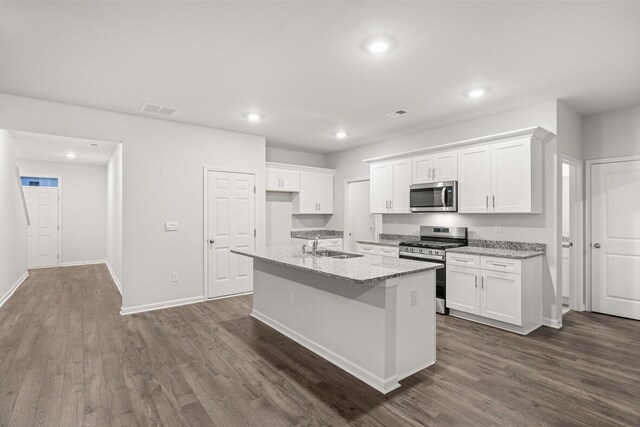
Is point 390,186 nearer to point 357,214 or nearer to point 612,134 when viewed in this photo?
point 357,214

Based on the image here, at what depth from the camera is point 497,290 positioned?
388 cm

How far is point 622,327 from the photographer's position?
396 centimetres

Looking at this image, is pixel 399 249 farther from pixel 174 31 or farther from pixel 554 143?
pixel 174 31

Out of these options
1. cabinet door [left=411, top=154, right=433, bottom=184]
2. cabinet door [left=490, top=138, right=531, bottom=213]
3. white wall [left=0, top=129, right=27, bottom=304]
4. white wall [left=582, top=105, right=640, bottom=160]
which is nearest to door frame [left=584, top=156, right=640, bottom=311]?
white wall [left=582, top=105, right=640, bottom=160]

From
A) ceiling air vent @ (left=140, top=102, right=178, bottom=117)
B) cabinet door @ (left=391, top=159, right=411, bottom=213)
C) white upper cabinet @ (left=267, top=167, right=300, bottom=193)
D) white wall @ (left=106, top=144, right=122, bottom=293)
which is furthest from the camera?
white upper cabinet @ (left=267, top=167, right=300, bottom=193)

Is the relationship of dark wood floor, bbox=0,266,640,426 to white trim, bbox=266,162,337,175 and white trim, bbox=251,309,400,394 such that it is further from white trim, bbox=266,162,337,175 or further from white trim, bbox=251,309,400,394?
white trim, bbox=266,162,337,175

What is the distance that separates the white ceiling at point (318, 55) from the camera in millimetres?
2273

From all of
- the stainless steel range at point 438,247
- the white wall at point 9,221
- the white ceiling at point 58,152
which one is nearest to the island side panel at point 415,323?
the stainless steel range at point 438,247

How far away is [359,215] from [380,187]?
1.23 metres

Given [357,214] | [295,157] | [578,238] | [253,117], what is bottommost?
[578,238]

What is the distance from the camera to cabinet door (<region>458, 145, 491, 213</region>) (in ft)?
14.0

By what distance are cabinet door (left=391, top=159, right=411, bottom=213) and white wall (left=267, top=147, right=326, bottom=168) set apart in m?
2.32

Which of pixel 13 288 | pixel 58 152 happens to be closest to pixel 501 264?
pixel 13 288

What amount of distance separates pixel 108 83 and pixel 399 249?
4.12m
